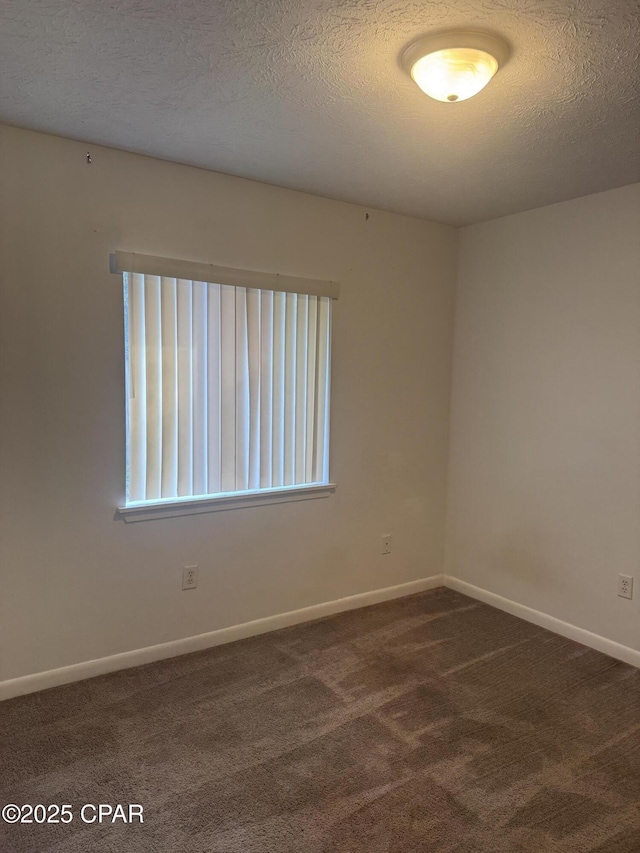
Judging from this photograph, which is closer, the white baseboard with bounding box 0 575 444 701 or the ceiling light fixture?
the ceiling light fixture

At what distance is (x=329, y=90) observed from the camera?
195cm

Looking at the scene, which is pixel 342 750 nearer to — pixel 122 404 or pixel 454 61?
pixel 122 404

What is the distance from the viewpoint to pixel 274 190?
9.92 ft

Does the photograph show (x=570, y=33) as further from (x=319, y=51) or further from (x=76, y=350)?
(x=76, y=350)

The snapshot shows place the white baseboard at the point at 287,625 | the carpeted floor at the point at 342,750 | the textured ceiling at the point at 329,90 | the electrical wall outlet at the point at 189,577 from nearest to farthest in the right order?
the textured ceiling at the point at 329,90 → the carpeted floor at the point at 342,750 → the white baseboard at the point at 287,625 → the electrical wall outlet at the point at 189,577

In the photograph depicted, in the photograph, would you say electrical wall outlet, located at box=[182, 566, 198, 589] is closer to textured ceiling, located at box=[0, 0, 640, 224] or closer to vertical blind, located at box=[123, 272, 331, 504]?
vertical blind, located at box=[123, 272, 331, 504]

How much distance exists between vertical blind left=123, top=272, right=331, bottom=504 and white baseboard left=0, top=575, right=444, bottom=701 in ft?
2.45

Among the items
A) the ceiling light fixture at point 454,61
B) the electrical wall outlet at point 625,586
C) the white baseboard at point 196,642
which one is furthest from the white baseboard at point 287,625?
the ceiling light fixture at point 454,61

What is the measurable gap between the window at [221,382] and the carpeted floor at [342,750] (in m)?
0.89

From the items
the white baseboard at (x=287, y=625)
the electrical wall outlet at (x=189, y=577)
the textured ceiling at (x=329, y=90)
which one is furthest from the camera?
the electrical wall outlet at (x=189, y=577)

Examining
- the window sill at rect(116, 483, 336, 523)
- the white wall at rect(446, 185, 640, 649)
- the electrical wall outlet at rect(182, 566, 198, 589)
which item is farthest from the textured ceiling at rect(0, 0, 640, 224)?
the electrical wall outlet at rect(182, 566, 198, 589)

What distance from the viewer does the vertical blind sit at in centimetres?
274

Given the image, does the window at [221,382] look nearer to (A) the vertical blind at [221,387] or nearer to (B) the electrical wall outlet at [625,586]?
(A) the vertical blind at [221,387]

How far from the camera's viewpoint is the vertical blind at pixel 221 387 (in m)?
2.74
